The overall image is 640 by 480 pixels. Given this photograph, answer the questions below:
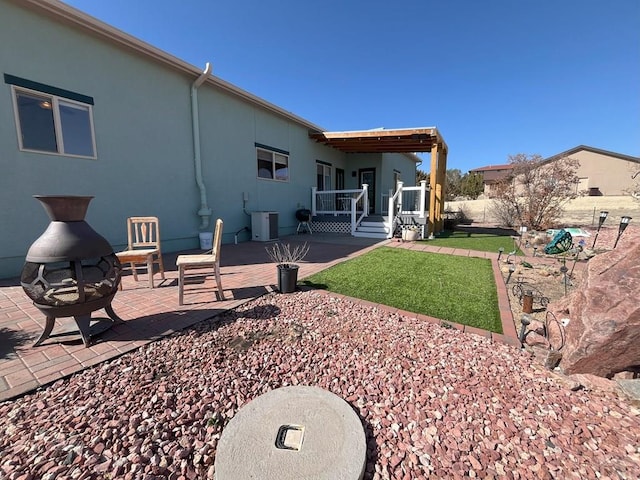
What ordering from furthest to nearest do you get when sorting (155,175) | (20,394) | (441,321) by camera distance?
(155,175) → (441,321) → (20,394)

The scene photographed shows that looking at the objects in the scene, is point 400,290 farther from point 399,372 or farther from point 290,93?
point 290,93

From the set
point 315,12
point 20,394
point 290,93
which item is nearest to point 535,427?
point 20,394

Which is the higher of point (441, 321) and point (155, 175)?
point (155, 175)

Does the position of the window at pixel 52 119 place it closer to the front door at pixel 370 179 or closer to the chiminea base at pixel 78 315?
the chiminea base at pixel 78 315

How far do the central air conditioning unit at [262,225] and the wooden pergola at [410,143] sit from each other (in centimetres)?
470

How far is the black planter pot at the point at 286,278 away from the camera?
4039 mm

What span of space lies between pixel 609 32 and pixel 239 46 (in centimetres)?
1103

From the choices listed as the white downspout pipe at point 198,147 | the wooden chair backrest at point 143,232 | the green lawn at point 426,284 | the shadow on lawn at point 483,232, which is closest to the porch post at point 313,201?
the white downspout pipe at point 198,147

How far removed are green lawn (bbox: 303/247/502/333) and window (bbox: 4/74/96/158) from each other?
5.51 meters

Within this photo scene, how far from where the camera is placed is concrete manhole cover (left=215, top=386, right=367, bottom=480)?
1.36 meters

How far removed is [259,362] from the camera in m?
2.37

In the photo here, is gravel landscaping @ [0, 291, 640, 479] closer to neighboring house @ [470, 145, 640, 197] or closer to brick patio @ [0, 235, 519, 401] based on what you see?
brick patio @ [0, 235, 519, 401]

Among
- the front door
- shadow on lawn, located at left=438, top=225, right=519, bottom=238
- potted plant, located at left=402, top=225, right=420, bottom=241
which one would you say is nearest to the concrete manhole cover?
potted plant, located at left=402, top=225, right=420, bottom=241

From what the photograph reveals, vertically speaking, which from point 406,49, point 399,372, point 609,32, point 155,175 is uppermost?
point 406,49
